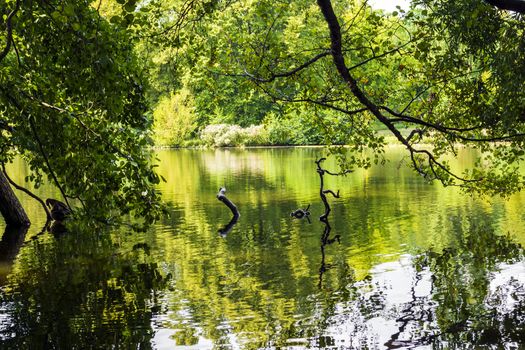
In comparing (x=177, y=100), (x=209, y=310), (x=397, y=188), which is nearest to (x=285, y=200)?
(x=397, y=188)

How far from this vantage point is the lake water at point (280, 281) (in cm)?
1062

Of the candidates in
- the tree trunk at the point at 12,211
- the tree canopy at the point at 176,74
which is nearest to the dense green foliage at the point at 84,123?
the tree canopy at the point at 176,74

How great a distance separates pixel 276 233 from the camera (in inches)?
810

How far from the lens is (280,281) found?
14.1m

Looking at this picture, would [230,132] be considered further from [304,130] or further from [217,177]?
[217,177]

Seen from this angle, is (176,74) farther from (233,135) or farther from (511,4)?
(233,135)

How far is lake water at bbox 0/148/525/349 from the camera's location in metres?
10.6

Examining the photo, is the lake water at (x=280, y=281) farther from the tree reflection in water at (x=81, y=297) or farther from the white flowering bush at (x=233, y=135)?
the white flowering bush at (x=233, y=135)

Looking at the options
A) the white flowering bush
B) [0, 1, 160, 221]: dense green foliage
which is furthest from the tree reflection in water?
the white flowering bush

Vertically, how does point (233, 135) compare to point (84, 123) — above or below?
below

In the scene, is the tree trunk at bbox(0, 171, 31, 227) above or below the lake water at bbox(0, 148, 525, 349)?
above

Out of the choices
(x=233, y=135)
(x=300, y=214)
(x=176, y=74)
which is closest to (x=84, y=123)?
(x=176, y=74)

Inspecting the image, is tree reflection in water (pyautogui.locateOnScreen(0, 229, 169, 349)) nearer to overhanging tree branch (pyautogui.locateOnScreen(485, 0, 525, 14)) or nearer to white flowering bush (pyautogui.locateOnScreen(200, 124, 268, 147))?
overhanging tree branch (pyautogui.locateOnScreen(485, 0, 525, 14))

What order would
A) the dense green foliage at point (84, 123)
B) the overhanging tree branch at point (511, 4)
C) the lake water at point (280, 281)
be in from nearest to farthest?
the overhanging tree branch at point (511, 4) → the dense green foliage at point (84, 123) → the lake water at point (280, 281)
